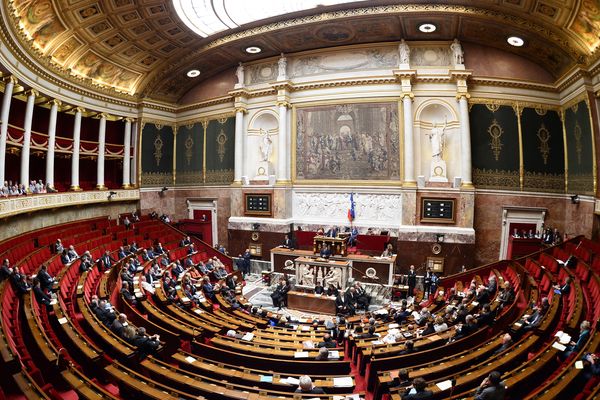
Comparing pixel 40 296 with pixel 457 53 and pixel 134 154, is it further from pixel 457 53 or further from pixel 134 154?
pixel 457 53

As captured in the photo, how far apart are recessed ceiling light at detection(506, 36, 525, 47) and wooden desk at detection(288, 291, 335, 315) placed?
13529 mm

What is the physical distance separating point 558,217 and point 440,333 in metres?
11.5

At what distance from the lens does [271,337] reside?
802cm

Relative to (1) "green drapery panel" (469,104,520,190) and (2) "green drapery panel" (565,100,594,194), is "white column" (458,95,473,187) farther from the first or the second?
(2) "green drapery panel" (565,100,594,194)

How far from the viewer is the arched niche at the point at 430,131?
1658 cm

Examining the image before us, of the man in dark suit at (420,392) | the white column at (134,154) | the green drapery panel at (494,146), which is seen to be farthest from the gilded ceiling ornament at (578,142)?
the white column at (134,154)

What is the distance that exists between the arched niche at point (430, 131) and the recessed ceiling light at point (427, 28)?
3.11m

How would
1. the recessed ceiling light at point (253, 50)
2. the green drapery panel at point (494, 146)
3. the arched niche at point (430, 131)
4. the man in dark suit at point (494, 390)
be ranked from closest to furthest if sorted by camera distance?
the man in dark suit at point (494, 390)
the green drapery panel at point (494, 146)
the arched niche at point (430, 131)
the recessed ceiling light at point (253, 50)

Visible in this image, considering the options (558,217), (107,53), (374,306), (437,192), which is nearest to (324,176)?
(437,192)

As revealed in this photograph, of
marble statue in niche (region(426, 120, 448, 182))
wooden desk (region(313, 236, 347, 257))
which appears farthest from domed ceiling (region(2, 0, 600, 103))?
wooden desk (region(313, 236, 347, 257))

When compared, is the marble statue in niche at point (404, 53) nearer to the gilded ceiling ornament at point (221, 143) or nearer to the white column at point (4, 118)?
the gilded ceiling ornament at point (221, 143)

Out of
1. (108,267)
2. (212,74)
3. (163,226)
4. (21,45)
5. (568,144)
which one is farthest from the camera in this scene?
(212,74)

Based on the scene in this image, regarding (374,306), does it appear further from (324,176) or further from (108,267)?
(108,267)

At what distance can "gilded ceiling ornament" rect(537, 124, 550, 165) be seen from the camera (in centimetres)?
1565
